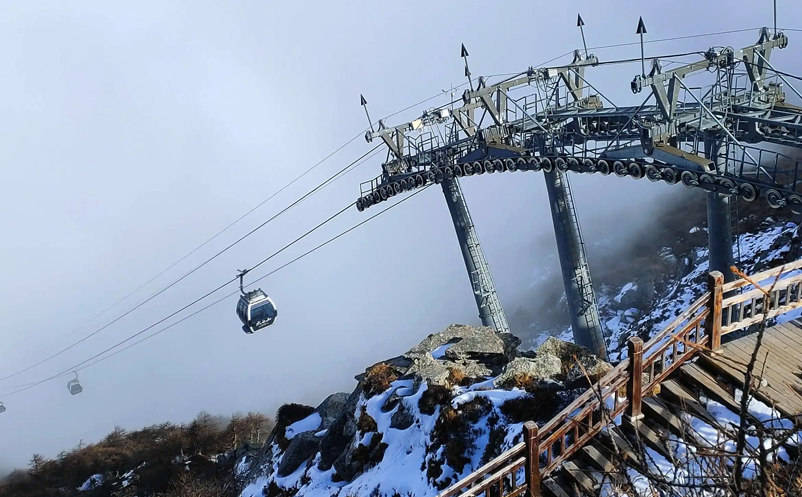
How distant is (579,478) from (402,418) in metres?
6.99

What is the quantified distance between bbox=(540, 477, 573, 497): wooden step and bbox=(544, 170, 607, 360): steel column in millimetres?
14591

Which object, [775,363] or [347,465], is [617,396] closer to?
[775,363]

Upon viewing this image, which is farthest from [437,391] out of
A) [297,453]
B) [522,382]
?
[297,453]

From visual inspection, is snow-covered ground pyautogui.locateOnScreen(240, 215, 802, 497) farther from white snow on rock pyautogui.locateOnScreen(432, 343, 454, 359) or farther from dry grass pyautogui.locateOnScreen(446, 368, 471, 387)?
dry grass pyautogui.locateOnScreen(446, 368, 471, 387)

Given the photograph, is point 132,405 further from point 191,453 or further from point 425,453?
point 425,453

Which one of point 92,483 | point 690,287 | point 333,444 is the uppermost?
point 333,444

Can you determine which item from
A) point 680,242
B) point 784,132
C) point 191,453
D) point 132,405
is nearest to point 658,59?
point 784,132

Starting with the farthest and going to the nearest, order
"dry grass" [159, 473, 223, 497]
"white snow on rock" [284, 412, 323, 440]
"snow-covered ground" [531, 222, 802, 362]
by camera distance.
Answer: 1. "snow-covered ground" [531, 222, 802, 362]
2. "dry grass" [159, 473, 223, 497]
3. "white snow on rock" [284, 412, 323, 440]

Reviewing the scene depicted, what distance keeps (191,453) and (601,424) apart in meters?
26.3

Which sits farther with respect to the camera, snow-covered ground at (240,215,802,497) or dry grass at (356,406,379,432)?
dry grass at (356,406,379,432)

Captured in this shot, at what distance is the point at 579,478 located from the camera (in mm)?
9414

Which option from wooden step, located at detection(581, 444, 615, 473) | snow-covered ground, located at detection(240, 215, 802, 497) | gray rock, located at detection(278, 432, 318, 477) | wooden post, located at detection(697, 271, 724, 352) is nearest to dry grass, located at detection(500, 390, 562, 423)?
snow-covered ground, located at detection(240, 215, 802, 497)

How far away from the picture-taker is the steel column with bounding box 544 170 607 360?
923 inches

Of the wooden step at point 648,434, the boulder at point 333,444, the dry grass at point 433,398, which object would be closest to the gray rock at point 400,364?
the boulder at point 333,444
